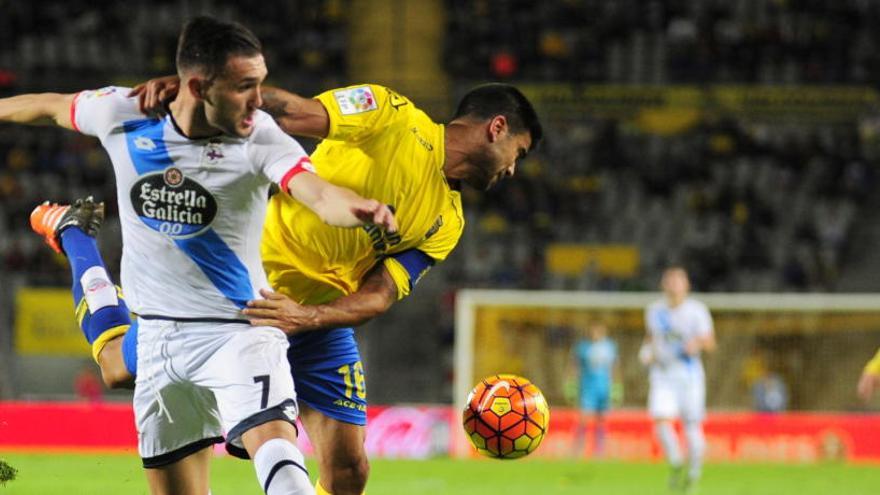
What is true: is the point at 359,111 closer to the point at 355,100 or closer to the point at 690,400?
the point at 355,100

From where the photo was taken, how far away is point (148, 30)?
2444 cm

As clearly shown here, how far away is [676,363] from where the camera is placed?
1325 cm

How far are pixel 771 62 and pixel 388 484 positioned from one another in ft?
47.0

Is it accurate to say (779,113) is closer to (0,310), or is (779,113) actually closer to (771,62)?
(771,62)

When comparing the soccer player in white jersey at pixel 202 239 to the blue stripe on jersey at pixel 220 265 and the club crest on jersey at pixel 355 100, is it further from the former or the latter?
the club crest on jersey at pixel 355 100

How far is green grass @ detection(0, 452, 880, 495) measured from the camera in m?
11.8

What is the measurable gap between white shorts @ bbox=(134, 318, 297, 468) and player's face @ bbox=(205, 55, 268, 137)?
2.51ft

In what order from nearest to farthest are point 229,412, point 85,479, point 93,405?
point 229,412 → point 85,479 → point 93,405

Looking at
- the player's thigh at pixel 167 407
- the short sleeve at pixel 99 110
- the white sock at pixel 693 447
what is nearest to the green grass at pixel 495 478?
the white sock at pixel 693 447

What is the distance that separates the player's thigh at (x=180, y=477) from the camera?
5156mm

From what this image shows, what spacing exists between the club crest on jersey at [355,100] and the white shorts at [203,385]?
99 cm

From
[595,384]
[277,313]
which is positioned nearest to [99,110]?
[277,313]

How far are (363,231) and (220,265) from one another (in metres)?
0.98

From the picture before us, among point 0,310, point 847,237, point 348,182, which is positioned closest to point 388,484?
point 348,182
